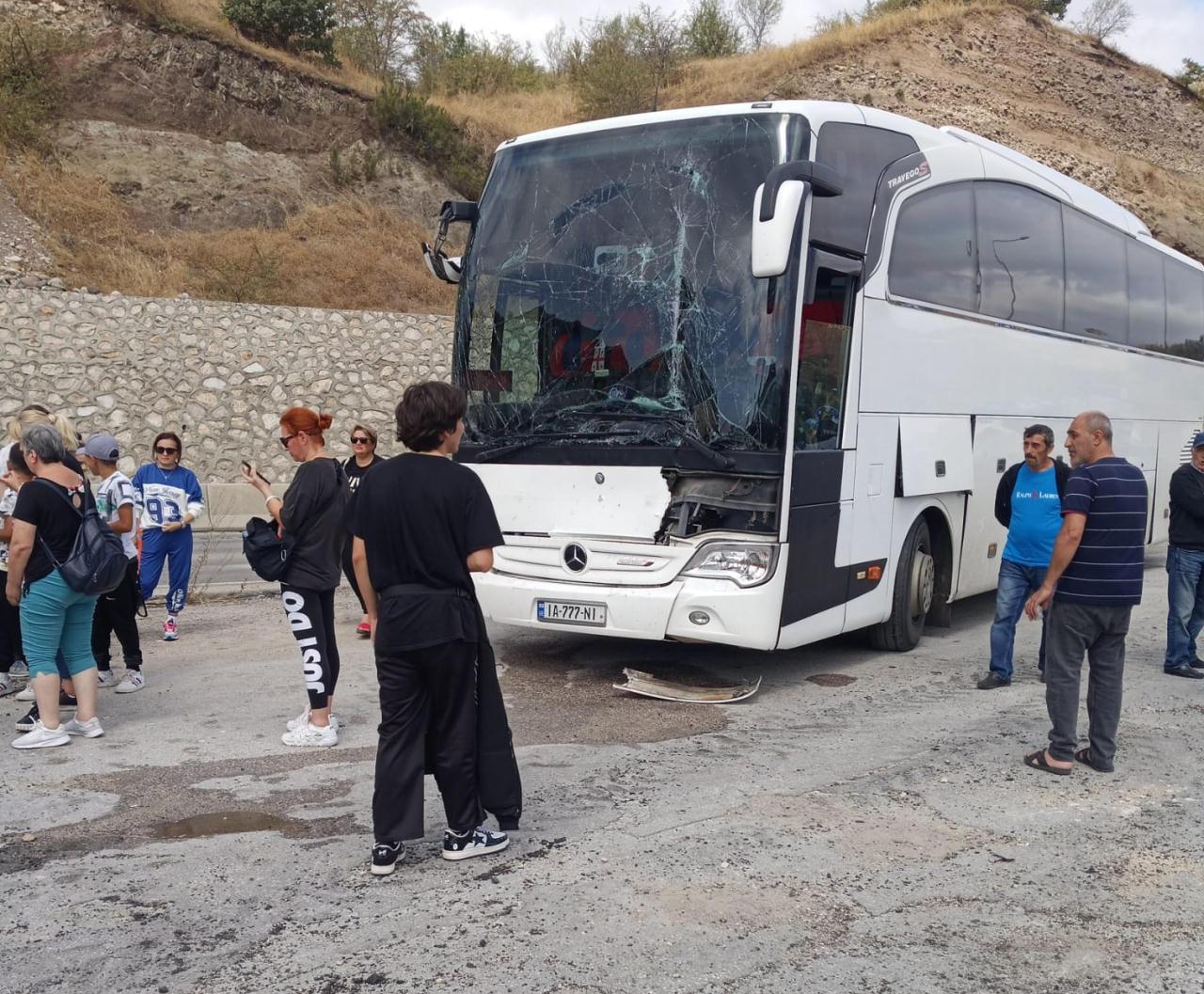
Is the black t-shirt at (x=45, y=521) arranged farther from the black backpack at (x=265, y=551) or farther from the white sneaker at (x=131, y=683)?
the white sneaker at (x=131, y=683)

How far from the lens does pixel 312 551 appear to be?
622 centimetres

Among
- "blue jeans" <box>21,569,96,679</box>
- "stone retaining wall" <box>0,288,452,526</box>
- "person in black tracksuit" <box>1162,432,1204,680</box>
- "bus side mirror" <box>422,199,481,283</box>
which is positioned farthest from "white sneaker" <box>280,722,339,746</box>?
"stone retaining wall" <box>0,288,452,526</box>

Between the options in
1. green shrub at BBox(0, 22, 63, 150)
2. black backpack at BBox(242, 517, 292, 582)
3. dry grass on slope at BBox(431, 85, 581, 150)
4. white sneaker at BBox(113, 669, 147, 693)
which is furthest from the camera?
dry grass on slope at BBox(431, 85, 581, 150)

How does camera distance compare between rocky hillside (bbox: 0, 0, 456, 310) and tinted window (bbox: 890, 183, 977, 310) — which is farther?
rocky hillside (bbox: 0, 0, 456, 310)

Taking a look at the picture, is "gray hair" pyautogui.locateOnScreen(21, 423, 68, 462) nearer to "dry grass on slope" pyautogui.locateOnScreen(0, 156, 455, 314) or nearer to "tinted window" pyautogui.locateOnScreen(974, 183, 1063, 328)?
"tinted window" pyautogui.locateOnScreen(974, 183, 1063, 328)

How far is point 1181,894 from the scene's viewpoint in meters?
4.39

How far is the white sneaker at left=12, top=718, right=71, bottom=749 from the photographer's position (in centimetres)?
623

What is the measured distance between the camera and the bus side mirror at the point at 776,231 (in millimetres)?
6504

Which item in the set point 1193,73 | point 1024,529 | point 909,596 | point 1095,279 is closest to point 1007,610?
point 1024,529

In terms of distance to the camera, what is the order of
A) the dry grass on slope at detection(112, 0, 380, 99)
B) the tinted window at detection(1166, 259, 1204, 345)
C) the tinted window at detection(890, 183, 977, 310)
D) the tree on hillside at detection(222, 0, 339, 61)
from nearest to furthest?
1. the tinted window at detection(890, 183, 977, 310)
2. the tinted window at detection(1166, 259, 1204, 345)
3. the dry grass on slope at detection(112, 0, 380, 99)
4. the tree on hillside at detection(222, 0, 339, 61)

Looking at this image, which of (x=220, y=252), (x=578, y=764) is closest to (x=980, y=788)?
(x=578, y=764)

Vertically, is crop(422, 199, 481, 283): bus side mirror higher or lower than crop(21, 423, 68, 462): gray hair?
higher

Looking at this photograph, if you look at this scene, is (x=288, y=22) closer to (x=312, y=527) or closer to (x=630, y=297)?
(x=630, y=297)

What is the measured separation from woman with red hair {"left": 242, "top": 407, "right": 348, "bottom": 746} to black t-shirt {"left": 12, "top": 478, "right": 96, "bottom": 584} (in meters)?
1.03
